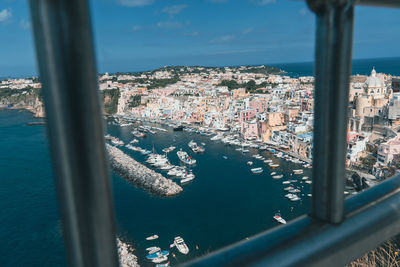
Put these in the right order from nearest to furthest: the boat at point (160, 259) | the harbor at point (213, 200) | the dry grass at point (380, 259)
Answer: the dry grass at point (380, 259) < the boat at point (160, 259) < the harbor at point (213, 200)

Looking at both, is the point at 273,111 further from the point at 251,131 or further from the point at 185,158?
the point at 185,158

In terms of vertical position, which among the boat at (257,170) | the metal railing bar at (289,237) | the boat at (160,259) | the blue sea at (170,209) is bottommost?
the boat at (160,259)

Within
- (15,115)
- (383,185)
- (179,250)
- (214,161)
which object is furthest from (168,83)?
(383,185)

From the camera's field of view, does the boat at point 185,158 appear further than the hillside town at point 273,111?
Yes

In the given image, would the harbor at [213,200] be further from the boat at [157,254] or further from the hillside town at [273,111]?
the hillside town at [273,111]

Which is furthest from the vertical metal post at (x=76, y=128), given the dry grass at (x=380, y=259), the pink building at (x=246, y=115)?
the pink building at (x=246, y=115)

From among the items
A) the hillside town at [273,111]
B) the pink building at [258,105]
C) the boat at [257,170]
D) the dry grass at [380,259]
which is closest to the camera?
the dry grass at [380,259]

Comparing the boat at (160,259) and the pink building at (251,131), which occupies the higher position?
the pink building at (251,131)
